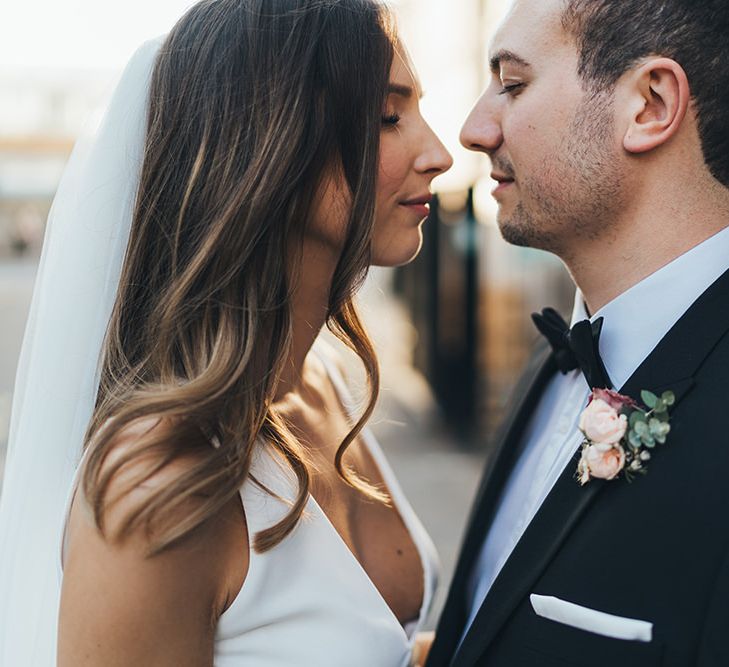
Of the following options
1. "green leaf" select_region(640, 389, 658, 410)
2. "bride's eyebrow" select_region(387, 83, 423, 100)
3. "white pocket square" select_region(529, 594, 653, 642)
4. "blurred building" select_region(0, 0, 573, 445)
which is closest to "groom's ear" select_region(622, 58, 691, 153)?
"bride's eyebrow" select_region(387, 83, 423, 100)

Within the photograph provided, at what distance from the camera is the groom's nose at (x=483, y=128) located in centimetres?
235

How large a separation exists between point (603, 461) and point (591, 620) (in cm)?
31

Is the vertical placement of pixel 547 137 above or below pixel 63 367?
above

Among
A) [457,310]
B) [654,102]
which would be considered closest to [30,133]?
[457,310]

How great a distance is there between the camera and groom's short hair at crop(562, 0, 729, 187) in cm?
202

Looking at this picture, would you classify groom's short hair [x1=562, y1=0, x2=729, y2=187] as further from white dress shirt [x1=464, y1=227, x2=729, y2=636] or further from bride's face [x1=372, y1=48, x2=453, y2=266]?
bride's face [x1=372, y1=48, x2=453, y2=266]

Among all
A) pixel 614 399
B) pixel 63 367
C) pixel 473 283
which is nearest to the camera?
pixel 614 399

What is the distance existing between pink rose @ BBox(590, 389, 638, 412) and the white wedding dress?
681 mm

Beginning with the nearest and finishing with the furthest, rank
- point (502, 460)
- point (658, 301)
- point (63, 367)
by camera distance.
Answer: point (658, 301) → point (63, 367) → point (502, 460)

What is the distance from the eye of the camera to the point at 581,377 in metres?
2.33

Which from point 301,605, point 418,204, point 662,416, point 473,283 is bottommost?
point 301,605

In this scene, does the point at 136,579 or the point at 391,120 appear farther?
the point at 391,120

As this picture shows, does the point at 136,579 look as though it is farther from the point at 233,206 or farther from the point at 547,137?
the point at 547,137

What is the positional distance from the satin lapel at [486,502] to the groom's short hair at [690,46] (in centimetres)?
78
